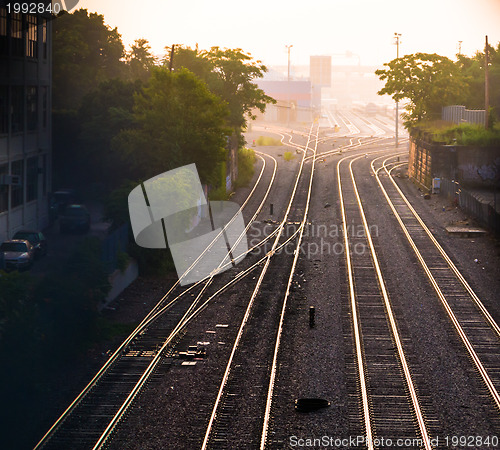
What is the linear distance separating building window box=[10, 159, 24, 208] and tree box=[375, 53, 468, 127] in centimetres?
3889

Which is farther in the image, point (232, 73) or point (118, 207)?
point (232, 73)

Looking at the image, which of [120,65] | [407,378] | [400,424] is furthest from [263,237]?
[120,65]

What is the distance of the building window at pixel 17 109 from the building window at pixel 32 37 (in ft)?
8.23

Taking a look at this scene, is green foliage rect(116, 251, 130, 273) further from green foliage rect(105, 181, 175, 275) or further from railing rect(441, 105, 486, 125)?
railing rect(441, 105, 486, 125)

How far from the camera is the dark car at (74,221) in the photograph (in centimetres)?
4019

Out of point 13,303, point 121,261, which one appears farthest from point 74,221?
point 13,303

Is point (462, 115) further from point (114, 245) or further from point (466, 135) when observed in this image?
point (114, 245)

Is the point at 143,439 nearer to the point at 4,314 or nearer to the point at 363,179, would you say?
the point at 4,314

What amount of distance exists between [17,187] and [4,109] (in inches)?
179

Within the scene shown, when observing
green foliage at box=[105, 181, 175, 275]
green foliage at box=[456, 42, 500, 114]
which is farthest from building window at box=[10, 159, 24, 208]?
green foliage at box=[456, 42, 500, 114]

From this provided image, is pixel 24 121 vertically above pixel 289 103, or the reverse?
pixel 289 103

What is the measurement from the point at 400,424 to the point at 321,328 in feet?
23.3

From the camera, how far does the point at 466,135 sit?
2116 inches

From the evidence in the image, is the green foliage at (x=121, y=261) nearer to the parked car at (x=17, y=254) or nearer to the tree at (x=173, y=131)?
the parked car at (x=17, y=254)
